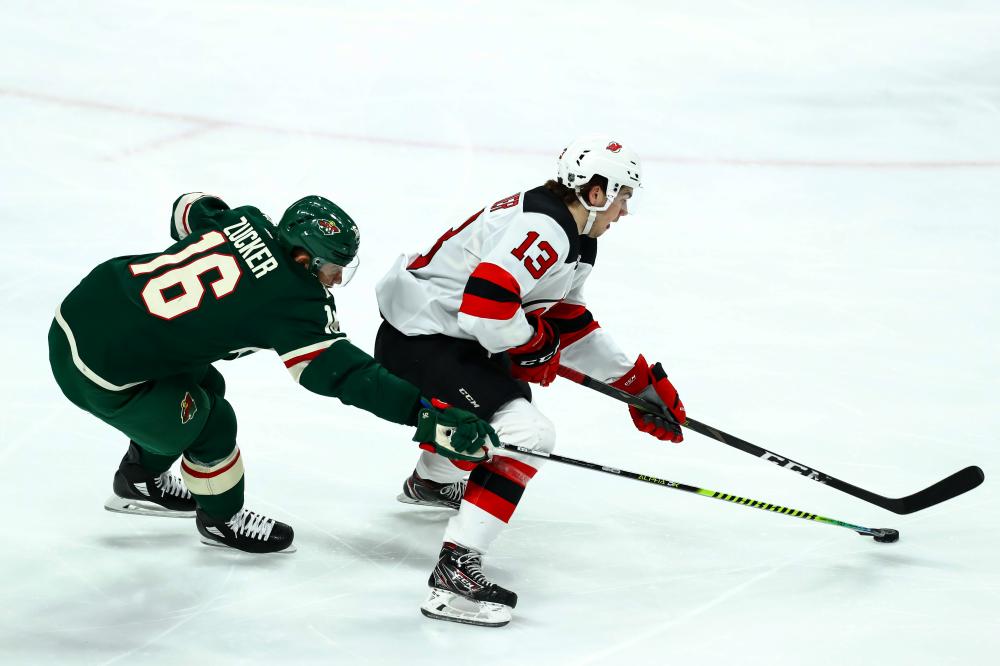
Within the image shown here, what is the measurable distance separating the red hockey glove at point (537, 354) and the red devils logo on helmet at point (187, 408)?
2.81ft

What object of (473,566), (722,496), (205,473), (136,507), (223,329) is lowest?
(136,507)

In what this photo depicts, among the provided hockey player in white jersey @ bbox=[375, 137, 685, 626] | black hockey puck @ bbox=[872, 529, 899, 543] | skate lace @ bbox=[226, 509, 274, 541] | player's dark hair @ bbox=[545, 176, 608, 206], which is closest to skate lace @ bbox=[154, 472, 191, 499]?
skate lace @ bbox=[226, 509, 274, 541]

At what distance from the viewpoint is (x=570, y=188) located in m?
3.15

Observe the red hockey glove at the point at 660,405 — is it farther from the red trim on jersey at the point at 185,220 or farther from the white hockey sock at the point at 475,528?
the red trim on jersey at the point at 185,220

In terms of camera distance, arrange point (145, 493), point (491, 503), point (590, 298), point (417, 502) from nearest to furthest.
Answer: point (491, 503), point (145, 493), point (417, 502), point (590, 298)

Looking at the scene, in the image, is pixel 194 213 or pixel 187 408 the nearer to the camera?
pixel 187 408

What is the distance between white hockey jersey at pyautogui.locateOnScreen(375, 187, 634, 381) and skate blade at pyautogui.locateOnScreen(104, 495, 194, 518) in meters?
0.88

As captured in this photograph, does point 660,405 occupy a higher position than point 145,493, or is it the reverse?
point 660,405

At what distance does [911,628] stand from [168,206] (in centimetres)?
424

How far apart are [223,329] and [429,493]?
1057 mm

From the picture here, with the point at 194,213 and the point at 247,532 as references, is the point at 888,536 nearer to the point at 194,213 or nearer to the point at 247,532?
the point at 247,532

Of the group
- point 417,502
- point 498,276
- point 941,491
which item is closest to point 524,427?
point 498,276

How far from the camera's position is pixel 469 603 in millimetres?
2908

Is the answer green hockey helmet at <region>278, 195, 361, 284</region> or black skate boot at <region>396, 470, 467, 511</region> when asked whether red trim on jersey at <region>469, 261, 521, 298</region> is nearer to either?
green hockey helmet at <region>278, 195, 361, 284</region>
